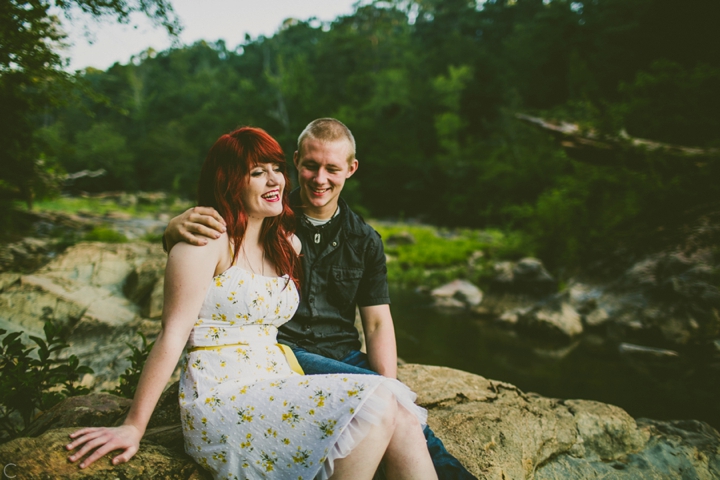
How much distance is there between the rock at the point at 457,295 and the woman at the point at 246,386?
8.12 metres

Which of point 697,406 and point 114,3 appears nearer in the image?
point 114,3

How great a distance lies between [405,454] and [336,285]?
1217 millimetres

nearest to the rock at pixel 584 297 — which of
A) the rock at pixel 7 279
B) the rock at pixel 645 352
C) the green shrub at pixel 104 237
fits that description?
the rock at pixel 645 352

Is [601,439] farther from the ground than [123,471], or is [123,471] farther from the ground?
[123,471]

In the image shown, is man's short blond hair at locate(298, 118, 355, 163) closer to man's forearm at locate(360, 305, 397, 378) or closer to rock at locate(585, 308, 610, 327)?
man's forearm at locate(360, 305, 397, 378)

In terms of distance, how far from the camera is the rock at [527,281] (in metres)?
9.17

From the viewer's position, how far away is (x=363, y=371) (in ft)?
8.11

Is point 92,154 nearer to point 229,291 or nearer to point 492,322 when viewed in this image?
point 492,322

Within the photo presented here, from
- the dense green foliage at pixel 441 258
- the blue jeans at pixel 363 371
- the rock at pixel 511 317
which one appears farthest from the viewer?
the dense green foliage at pixel 441 258

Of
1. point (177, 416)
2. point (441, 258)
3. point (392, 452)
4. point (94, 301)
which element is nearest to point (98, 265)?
point (94, 301)

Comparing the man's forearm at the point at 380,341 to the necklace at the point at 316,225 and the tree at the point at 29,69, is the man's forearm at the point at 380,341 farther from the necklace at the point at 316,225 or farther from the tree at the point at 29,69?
the tree at the point at 29,69

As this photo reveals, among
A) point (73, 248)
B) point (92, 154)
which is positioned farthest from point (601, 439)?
point (92, 154)

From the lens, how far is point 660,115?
34.9 ft

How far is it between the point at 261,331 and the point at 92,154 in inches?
1483
